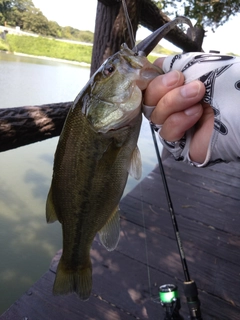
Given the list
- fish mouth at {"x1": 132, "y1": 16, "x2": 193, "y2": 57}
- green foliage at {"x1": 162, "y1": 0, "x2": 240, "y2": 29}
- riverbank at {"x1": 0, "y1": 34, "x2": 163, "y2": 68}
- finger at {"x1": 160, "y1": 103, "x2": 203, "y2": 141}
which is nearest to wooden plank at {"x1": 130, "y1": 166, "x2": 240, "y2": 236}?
finger at {"x1": 160, "y1": 103, "x2": 203, "y2": 141}

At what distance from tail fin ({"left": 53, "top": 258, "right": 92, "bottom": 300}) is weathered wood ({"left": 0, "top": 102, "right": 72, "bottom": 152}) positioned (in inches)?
22.0

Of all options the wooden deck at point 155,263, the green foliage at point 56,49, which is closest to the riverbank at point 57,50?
the green foliage at point 56,49

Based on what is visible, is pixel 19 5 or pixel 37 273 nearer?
pixel 37 273

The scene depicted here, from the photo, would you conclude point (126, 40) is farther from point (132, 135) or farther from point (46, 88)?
point (46, 88)

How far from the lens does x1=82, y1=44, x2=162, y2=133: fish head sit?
0.94 meters

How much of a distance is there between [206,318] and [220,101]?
141 centimetres

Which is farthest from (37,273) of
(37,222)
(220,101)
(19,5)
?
(19,5)

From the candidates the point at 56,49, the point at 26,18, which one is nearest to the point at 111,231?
the point at 26,18

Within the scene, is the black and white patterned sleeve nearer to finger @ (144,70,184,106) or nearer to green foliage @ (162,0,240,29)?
finger @ (144,70,184,106)

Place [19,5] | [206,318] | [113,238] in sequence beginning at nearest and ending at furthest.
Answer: [113,238] < [206,318] < [19,5]

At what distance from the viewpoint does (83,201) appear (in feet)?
3.60

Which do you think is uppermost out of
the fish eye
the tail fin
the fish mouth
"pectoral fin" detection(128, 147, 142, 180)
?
the fish mouth

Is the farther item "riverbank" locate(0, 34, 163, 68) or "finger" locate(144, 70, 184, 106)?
"riverbank" locate(0, 34, 163, 68)

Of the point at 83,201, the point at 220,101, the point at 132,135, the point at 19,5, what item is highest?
the point at 19,5
